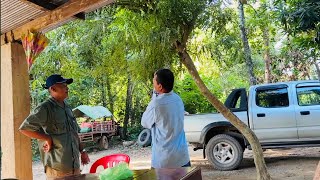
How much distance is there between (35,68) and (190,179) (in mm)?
8567

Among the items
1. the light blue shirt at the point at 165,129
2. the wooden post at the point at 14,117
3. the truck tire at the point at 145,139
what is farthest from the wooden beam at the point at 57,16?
the truck tire at the point at 145,139

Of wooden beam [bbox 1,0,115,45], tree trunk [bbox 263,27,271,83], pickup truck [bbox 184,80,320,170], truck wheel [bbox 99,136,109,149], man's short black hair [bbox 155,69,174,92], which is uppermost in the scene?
tree trunk [bbox 263,27,271,83]

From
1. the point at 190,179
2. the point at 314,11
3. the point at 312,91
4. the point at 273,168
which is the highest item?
the point at 314,11

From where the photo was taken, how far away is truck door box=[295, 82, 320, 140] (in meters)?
7.83

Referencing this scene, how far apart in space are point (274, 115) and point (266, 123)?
25cm

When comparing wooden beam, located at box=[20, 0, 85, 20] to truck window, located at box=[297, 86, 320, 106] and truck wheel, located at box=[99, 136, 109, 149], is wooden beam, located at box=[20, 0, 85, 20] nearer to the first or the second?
truck window, located at box=[297, 86, 320, 106]

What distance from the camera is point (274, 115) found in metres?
8.05

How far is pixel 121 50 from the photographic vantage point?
6949 millimetres

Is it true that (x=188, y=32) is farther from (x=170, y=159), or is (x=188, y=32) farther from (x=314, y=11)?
(x=170, y=159)

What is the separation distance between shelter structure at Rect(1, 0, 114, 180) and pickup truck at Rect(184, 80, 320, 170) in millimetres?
4849

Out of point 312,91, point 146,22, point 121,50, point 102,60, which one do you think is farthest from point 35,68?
point 312,91

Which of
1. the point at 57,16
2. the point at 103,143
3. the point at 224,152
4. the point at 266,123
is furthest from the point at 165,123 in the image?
the point at 103,143

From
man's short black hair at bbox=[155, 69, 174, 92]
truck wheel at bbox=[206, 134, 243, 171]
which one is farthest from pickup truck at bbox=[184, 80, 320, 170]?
man's short black hair at bbox=[155, 69, 174, 92]

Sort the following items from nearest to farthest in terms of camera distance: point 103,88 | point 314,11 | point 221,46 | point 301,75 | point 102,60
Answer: point 314,11 < point 221,46 < point 102,60 < point 301,75 < point 103,88
